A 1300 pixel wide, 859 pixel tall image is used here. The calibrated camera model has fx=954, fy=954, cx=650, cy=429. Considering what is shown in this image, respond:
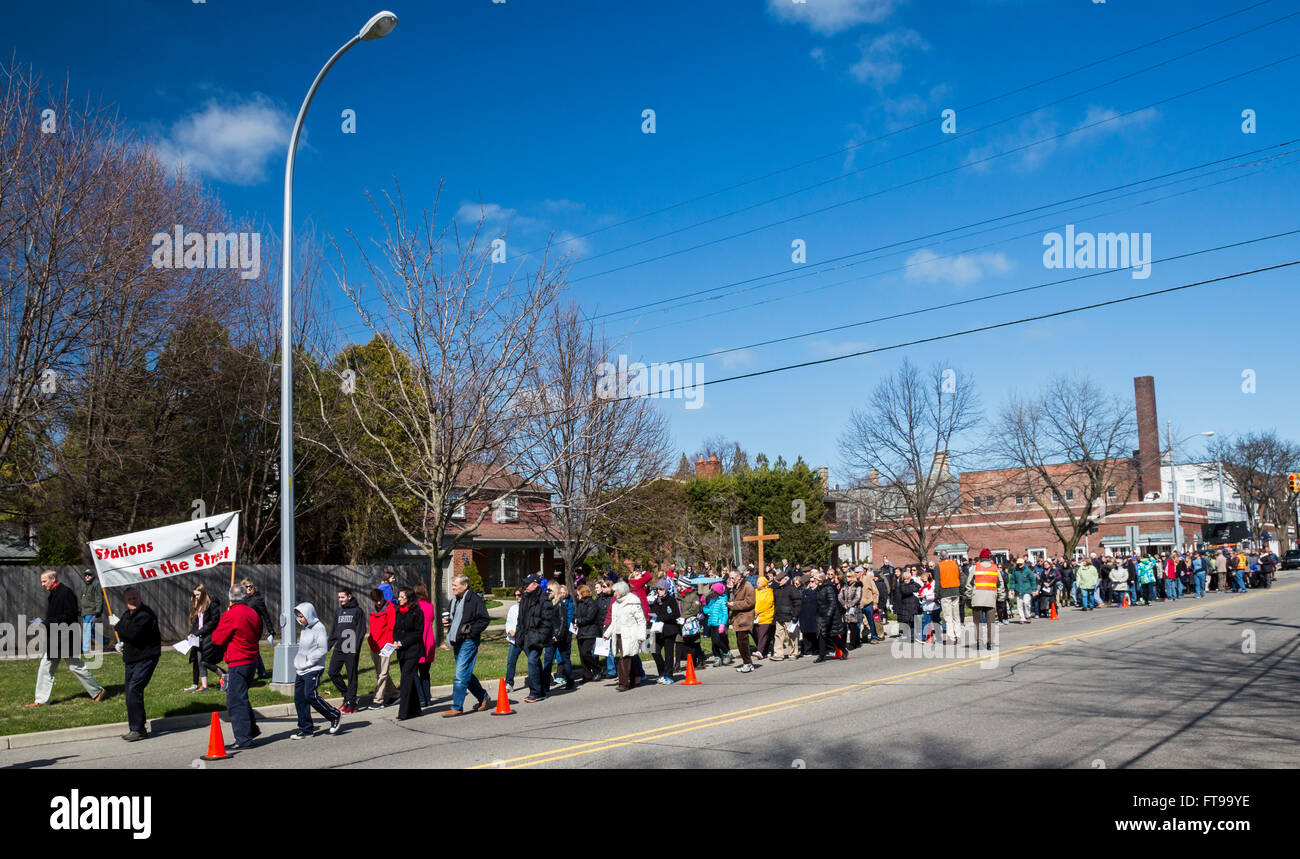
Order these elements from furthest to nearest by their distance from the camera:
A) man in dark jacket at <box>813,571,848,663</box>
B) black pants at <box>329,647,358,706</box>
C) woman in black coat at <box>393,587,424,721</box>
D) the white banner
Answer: man in dark jacket at <box>813,571,848,663</box>, the white banner, black pants at <box>329,647,358,706</box>, woman in black coat at <box>393,587,424,721</box>

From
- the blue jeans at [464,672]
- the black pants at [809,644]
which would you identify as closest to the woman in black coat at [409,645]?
the blue jeans at [464,672]

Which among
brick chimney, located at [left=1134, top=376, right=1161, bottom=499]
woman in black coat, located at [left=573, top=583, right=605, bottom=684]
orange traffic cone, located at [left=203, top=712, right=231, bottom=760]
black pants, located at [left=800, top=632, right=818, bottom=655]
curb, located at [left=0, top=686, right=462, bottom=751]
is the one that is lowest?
black pants, located at [left=800, top=632, right=818, bottom=655]

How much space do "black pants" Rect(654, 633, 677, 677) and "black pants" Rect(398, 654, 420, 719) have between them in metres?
4.72

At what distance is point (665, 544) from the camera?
38844mm

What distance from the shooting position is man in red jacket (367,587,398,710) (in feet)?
43.7

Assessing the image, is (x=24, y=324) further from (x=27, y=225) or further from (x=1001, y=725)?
A: (x=1001, y=725)

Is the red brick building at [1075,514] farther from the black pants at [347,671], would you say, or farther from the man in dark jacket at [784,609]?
the black pants at [347,671]

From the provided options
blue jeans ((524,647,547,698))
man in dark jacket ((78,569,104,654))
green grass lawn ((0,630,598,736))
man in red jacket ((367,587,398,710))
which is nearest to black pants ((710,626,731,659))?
green grass lawn ((0,630,598,736))

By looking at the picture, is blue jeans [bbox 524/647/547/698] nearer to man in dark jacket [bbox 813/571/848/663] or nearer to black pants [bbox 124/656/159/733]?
black pants [bbox 124/656/159/733]

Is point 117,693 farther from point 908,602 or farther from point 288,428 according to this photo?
point 908,602

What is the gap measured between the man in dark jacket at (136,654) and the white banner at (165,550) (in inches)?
119

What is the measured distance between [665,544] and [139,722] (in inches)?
1107

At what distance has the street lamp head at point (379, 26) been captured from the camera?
1378 cm
